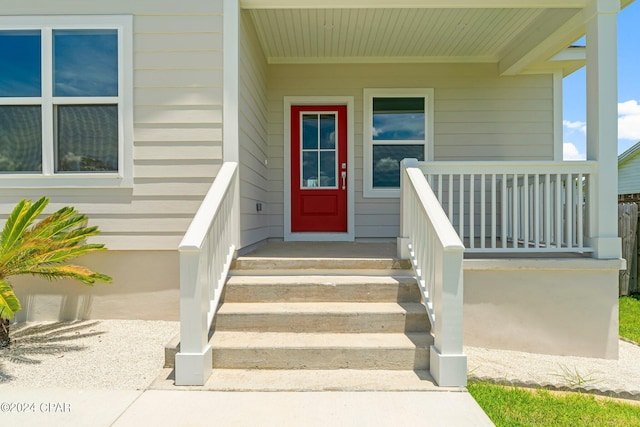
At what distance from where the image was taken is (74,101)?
148 inches

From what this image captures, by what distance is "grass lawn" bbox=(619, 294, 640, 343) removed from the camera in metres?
4.18

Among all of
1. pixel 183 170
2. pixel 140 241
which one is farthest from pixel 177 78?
pixel 140 241

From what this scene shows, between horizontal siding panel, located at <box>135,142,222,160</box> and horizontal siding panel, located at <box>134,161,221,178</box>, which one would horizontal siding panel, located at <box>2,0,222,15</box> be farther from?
horizontal siding panel, located at <box>134,161,221,178</box>

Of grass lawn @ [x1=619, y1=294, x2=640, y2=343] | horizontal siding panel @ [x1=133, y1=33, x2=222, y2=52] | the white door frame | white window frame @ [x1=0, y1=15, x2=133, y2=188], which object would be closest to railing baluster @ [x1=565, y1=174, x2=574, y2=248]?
grass lawn @ [x1=619, y1=294, x2=640, y2=343]

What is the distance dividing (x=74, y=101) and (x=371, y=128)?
11.4ft

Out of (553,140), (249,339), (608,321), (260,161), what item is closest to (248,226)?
(260,161)

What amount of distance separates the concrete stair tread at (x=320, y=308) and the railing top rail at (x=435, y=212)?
2.28 ft

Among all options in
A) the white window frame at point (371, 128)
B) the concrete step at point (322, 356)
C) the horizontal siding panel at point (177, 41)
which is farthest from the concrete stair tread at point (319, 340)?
the white window frame at point (371, 128)

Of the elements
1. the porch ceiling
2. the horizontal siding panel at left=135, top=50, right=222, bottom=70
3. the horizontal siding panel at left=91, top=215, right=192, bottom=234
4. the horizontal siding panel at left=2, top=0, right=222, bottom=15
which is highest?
the porch ceiling

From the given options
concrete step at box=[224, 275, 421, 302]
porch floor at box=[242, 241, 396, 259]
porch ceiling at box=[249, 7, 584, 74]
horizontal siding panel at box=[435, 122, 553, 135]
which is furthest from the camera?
horizontal siding panel at box=[435, 122, 553, 135]

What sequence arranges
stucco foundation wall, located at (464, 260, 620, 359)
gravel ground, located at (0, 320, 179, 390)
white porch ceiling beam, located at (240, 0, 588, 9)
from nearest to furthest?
gravel ground, located at (0, 320, 179, 390), stucco foundation wall, located at (464, 260, 620, 359), white porch ceiling beam, located at (240, 0, 588, 9)

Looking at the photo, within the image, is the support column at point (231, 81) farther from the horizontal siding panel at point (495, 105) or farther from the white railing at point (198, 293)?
the horizontal siding panel at point (495, 105)

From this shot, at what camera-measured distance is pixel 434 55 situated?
556 cm

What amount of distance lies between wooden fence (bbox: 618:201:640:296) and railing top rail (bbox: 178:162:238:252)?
529cm
